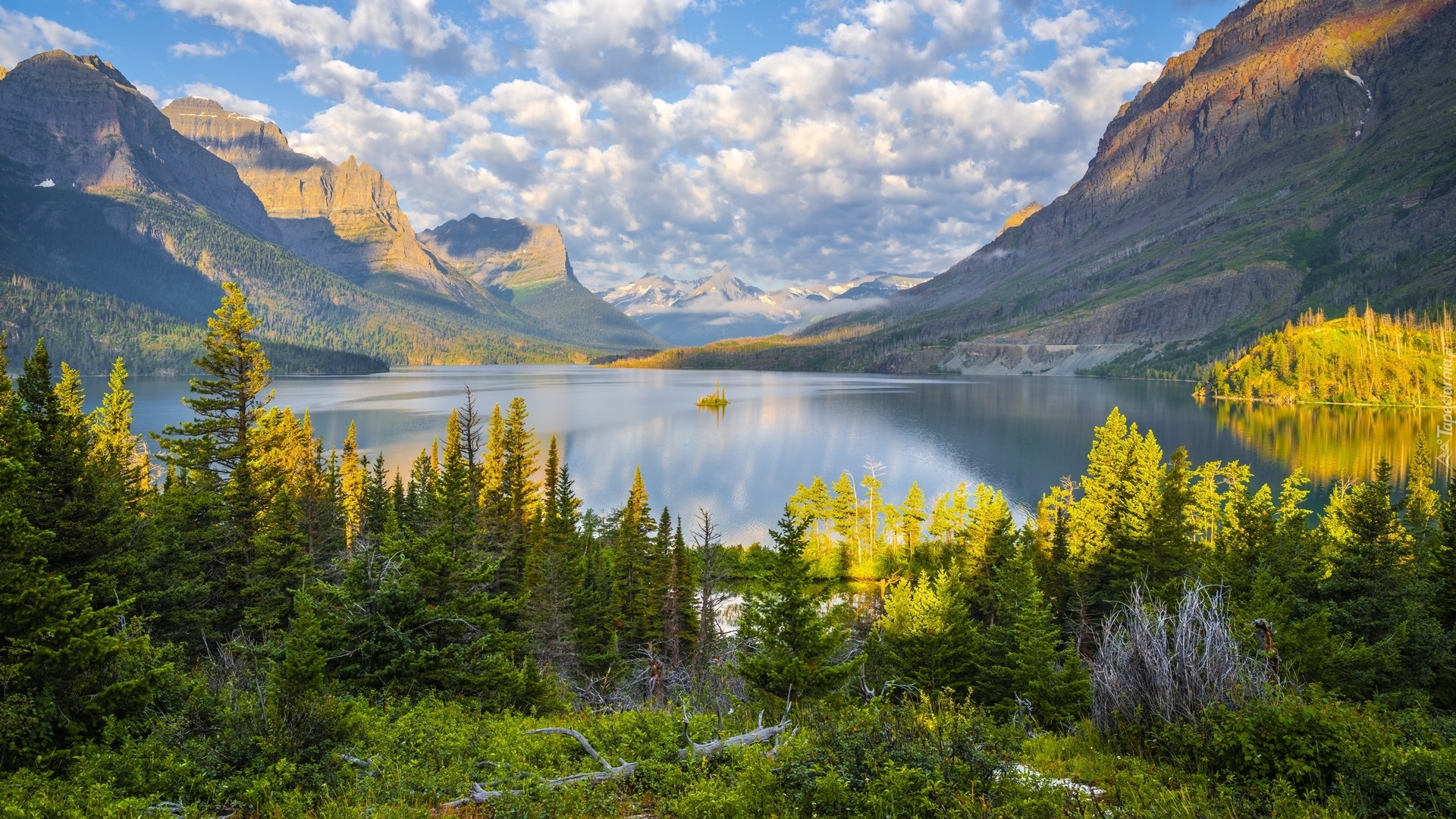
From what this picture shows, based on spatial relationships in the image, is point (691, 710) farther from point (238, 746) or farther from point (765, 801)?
point (238, 746)

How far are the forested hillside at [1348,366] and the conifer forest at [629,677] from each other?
16945 centimetres

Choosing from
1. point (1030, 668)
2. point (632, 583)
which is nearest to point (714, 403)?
point (632, 583)

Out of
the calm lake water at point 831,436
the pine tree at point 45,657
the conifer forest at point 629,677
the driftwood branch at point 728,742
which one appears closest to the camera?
the conifer forest at point 629,677

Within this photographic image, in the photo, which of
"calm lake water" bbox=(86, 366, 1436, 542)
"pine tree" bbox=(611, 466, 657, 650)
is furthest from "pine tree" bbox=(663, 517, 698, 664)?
"calm lake water" bbox=(86, 366, 1436, 542)

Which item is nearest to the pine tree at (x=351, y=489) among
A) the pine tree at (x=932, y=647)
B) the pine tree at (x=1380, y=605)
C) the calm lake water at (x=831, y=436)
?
the calm lake water at (x=831, y=436)

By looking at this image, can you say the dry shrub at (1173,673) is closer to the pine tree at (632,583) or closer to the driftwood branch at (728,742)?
the driftwood branch at (728,742)

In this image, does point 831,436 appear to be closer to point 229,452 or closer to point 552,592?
point 552,592

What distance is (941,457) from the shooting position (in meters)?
88.4

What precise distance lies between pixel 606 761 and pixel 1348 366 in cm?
22025

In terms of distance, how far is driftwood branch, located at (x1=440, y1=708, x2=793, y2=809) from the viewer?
836 cm

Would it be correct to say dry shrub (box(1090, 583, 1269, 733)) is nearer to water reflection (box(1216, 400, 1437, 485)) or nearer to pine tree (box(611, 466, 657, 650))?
pine tree (box(611, 466, 657, 650))

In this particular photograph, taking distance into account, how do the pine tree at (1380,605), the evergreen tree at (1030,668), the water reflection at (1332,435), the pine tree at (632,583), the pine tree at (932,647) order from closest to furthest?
the pine tree at (1380,605), the evergreen tree at (1030,668), the pine tree at (932,647), the pine tree at (632,583), the water reflection at (1332,435)

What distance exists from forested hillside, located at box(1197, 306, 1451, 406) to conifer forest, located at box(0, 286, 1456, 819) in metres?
169

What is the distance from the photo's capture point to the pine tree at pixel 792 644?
1498 cm
